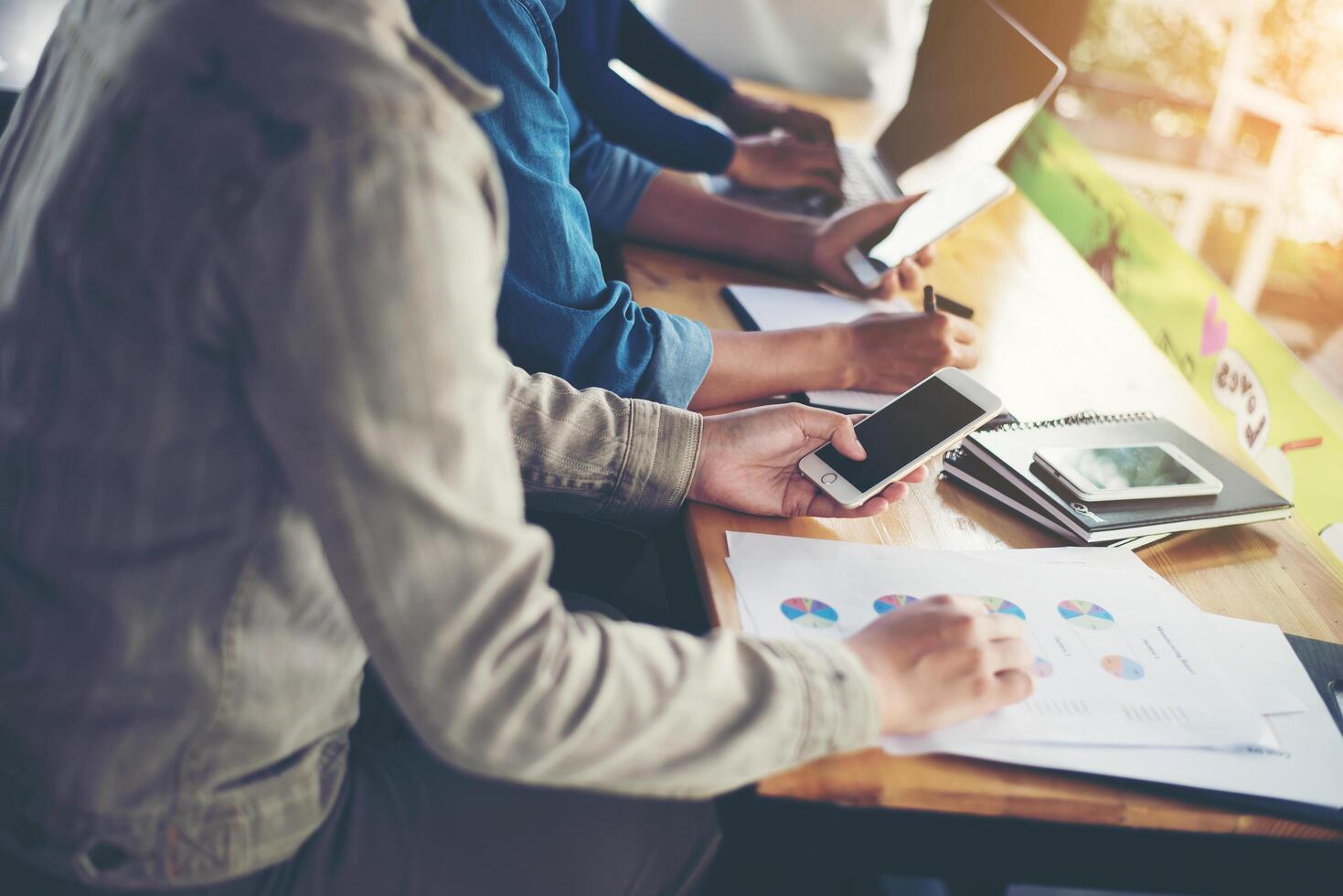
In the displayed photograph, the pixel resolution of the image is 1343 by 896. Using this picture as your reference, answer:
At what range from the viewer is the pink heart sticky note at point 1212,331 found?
1.52m

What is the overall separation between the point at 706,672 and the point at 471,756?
0.15 meters

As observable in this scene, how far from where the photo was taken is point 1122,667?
80 cm

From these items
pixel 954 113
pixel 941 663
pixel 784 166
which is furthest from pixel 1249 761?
pixel 954 113

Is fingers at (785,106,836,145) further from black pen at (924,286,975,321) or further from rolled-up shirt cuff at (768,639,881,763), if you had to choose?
rolled-up shirt cuff at (768,639,881,763)

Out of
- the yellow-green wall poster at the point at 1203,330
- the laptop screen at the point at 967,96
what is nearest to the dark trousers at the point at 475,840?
the yellow-green wall poster at the point at 1203,330

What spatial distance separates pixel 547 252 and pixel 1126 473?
24.3 inches

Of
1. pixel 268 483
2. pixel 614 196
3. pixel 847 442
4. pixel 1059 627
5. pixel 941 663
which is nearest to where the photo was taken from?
pixel 268 483

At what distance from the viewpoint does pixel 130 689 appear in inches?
23.5

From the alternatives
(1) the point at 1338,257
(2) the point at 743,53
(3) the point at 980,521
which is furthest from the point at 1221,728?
(2) the point at 743,53

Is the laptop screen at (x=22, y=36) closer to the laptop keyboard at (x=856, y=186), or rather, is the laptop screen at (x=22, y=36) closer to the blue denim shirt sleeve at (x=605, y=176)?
the blue denim shirt sleeve at (x=605, y=176)

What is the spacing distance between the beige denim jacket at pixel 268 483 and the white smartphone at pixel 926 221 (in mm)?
819

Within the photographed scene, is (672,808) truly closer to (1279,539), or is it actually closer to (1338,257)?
(1279,539)

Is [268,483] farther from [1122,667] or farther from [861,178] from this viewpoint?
[861,178]

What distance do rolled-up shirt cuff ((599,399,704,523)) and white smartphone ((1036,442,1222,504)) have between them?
14.0 inches
